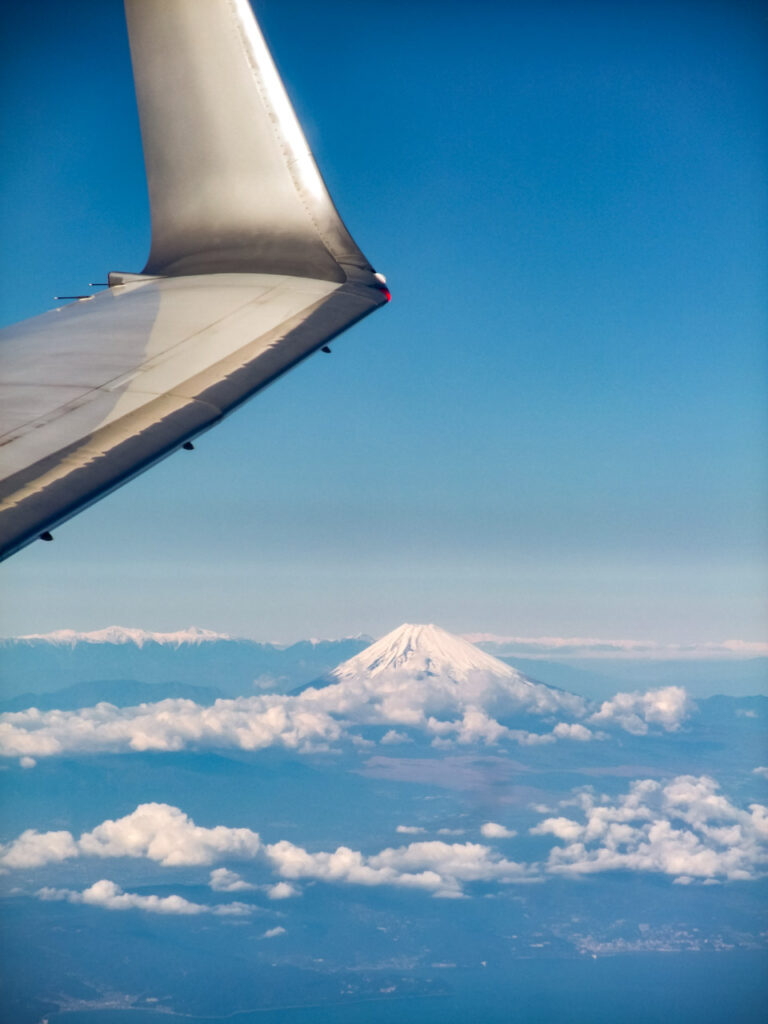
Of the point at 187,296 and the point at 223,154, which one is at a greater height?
the point at 223,154

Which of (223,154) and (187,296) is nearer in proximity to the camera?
(187,296)

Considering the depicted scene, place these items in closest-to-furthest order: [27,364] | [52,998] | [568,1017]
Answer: [27,364]
[52,998]
[568,1017]

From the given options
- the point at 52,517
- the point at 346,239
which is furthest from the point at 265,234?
the point at 52,517

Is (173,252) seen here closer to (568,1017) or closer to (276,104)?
(276,104)

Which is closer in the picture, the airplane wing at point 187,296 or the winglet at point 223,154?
the airplane wing at point 187,296
